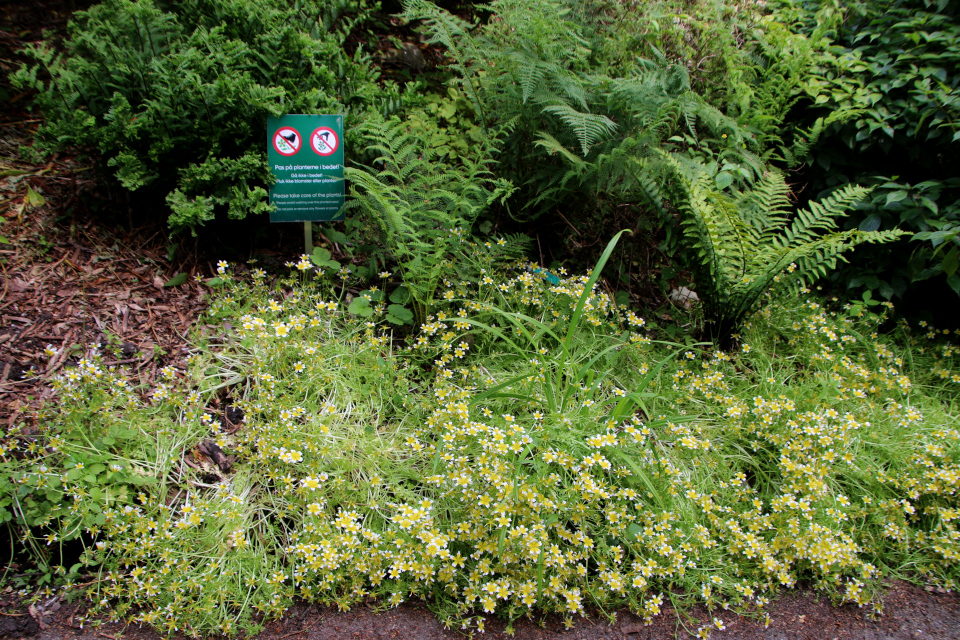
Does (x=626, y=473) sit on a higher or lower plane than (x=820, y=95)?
lower

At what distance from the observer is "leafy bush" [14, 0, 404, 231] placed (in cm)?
272

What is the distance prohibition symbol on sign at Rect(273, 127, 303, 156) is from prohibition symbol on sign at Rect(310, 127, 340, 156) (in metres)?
0.07

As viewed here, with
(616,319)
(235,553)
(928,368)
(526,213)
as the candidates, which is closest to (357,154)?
(526,213)

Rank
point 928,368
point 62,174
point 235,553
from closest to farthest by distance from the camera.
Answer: point 235,553 → point 62,174 → point 928,368

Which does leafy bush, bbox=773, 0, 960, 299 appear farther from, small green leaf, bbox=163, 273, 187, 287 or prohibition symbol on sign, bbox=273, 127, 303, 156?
small green leaf, bbox=163, 273, 187, 287

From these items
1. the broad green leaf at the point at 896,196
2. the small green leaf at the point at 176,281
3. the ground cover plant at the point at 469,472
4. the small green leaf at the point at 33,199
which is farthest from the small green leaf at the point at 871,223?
the small green leaf at the point at 33,199

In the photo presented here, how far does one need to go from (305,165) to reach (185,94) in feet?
2.02

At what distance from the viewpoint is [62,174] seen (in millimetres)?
3145

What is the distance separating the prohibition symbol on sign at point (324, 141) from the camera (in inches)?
114

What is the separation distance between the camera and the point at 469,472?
7.70 ft

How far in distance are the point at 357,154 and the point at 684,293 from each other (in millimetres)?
2381

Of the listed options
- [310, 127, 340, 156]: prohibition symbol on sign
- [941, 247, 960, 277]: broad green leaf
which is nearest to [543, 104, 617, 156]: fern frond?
[310, 127, 340, 156]: prohibition symbol on sign

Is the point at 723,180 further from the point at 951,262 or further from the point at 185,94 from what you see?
the point at 185,94

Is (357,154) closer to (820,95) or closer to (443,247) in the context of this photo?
(443,247)
